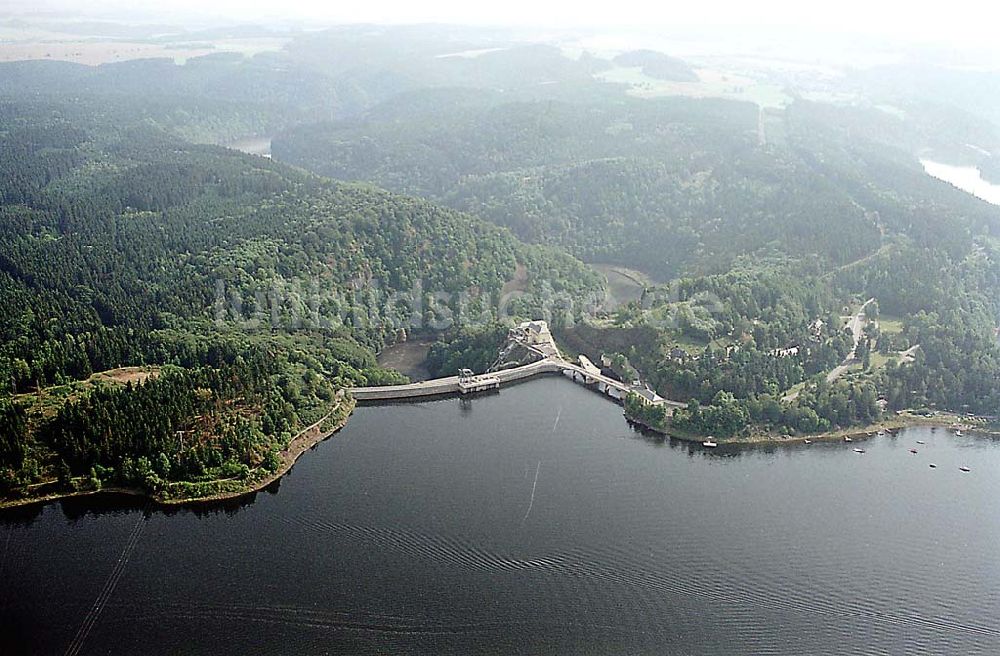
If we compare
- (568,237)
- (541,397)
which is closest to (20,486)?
(541,397)

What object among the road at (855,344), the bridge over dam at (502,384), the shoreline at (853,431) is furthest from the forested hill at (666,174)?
the bridge over dam at (502,384)

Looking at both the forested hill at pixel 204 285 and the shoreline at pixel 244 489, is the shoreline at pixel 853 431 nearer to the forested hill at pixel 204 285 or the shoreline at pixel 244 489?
the shoreline at pixel 244 489

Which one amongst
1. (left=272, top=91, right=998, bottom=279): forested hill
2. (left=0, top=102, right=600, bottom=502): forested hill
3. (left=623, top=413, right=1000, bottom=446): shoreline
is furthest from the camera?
(left=272, top=91, right=998, bottom=279): forested hill

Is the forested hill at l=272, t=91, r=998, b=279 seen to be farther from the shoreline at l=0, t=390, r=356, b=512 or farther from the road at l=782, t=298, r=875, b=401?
the shoreline at l=0, t=390, r=356, b=512

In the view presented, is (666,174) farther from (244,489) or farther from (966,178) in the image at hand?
(244,489)

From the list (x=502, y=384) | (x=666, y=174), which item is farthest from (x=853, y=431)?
(x=666, y=174)

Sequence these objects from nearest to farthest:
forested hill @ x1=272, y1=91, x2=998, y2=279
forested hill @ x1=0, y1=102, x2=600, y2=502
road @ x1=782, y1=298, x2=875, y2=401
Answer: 1. forested hill @ x1=0, y1=102, x2=600, y2=502
2. road @ x1=782, y1=298, x2=875, y2=401
3. forested hill @ x1=272, y1=91, x2=998, y2=279

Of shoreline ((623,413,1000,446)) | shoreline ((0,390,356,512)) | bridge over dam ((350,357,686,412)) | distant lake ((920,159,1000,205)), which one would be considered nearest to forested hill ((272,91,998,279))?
distant lake ((920,159,1000,205))
